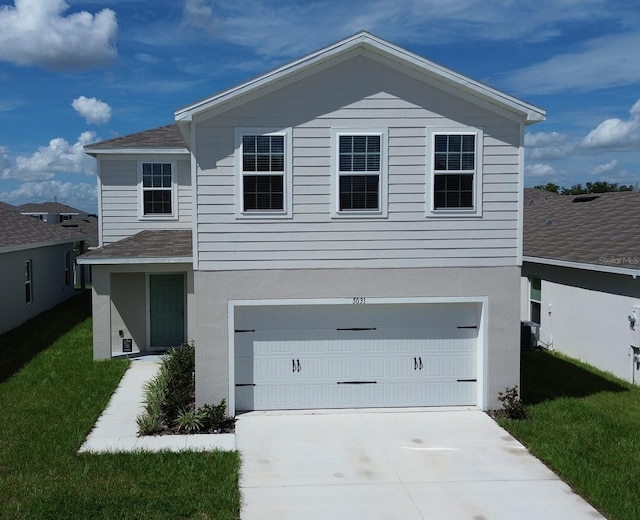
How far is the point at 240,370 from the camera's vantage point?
38.6 ft

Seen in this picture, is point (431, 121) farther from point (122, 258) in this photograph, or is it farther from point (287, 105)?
point (122, 258)

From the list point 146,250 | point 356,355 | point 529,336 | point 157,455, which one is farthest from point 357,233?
point 529,336

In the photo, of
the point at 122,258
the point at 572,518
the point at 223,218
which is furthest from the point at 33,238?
the point at 572,518

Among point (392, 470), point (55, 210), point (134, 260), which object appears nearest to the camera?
point (392, 470)

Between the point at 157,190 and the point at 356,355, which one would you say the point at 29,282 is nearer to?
the point at 157,190

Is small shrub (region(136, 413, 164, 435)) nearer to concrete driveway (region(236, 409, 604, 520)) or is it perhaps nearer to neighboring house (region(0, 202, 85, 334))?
concrete driveway (region(236, 409, 604, 520))

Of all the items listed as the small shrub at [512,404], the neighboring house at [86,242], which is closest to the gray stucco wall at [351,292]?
the small shrub at [512,404]

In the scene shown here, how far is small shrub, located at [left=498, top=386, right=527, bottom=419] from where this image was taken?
1134 cm

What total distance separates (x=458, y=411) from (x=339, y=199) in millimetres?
4418

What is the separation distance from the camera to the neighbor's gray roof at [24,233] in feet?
66.4

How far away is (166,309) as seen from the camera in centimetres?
1722

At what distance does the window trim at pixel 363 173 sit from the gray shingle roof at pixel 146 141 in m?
6.97

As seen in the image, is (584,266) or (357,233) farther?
(584,266)

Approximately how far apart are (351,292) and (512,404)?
342cm
